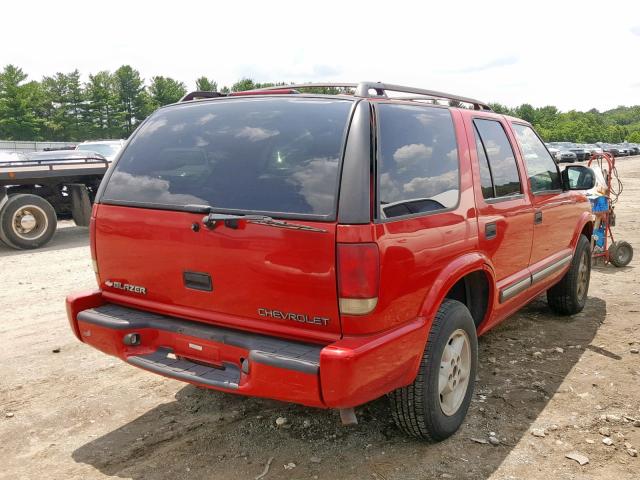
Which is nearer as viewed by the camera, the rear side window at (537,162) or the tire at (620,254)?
the rear side window at (537,162)

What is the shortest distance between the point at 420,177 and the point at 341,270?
31.9 inches

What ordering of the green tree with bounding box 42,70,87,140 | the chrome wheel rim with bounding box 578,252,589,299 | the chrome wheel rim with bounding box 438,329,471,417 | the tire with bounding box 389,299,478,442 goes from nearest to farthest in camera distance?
the tire with bounding box 389,299,478,442
the chrome wheel rim with bounding box 438,329,471,417
the chrome wheel rim with bounding box 578,252,589,299
the green tree with bounding box 42,70,87,140

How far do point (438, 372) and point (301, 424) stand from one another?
3.12 ft

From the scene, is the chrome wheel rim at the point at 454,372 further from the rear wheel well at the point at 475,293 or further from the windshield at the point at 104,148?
the windshield at the point at 104,148

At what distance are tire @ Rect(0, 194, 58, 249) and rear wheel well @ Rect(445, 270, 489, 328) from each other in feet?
27.6

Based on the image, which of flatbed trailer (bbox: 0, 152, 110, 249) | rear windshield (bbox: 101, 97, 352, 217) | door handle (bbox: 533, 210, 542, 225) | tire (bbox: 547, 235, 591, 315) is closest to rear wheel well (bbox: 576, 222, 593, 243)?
tire (bbox: 547, 235, 591, 315)

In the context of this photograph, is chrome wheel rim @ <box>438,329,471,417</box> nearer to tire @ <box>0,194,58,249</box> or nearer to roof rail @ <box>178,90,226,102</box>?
roof rail @ <box>178,90,226,102</box>

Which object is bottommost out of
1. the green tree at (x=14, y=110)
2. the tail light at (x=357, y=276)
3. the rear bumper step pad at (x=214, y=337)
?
the rear bumper step pad at (x=214, y=337)

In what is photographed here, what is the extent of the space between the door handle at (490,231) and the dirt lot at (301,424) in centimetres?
109

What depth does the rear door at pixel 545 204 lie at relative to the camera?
4.41 metres

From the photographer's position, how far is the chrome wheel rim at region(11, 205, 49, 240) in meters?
9.70

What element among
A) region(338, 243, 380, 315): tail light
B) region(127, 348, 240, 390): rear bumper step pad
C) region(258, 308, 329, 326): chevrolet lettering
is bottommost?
region(127, 348, 240, 390): rear bumper step pad

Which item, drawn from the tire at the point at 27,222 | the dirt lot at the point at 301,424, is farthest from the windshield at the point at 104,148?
the dirt lot at the point at 301,424

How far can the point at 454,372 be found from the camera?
332 centimetres
